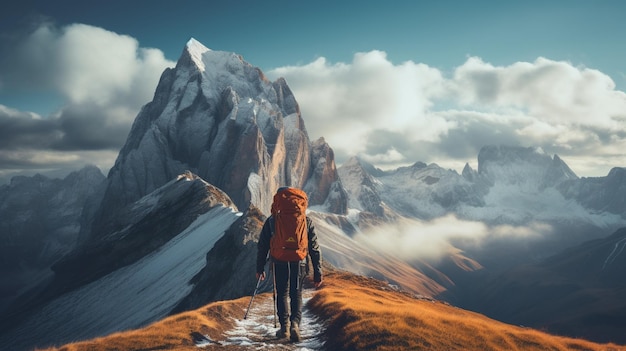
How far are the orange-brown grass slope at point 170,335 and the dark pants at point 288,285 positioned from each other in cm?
223

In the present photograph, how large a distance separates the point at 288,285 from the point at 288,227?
1.94 meters

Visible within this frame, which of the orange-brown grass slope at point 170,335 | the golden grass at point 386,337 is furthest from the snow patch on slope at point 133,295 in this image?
the golden grass at point 386,337

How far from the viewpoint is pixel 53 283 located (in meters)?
95.6

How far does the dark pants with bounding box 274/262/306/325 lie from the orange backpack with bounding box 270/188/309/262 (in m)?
0.32

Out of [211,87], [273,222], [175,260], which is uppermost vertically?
[211,87]

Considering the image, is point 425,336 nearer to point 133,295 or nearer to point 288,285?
point 288,285

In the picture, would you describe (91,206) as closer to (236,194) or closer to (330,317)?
(236,194)

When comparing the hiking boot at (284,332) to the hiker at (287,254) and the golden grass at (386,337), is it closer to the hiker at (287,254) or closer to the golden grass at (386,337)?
the hiker at (287,254)

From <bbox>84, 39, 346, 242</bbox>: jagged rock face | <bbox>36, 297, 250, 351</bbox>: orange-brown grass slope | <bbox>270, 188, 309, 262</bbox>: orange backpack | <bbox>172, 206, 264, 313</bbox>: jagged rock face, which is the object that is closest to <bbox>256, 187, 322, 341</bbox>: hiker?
<bbox>270, 188, 309, 262</bbox>: orange backpack

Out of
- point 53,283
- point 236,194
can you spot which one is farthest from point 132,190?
point 53,283

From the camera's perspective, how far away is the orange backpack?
1279 centimetres

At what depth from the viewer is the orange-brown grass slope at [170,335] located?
37.4 feet

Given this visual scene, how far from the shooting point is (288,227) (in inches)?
507

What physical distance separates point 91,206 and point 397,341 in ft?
692
